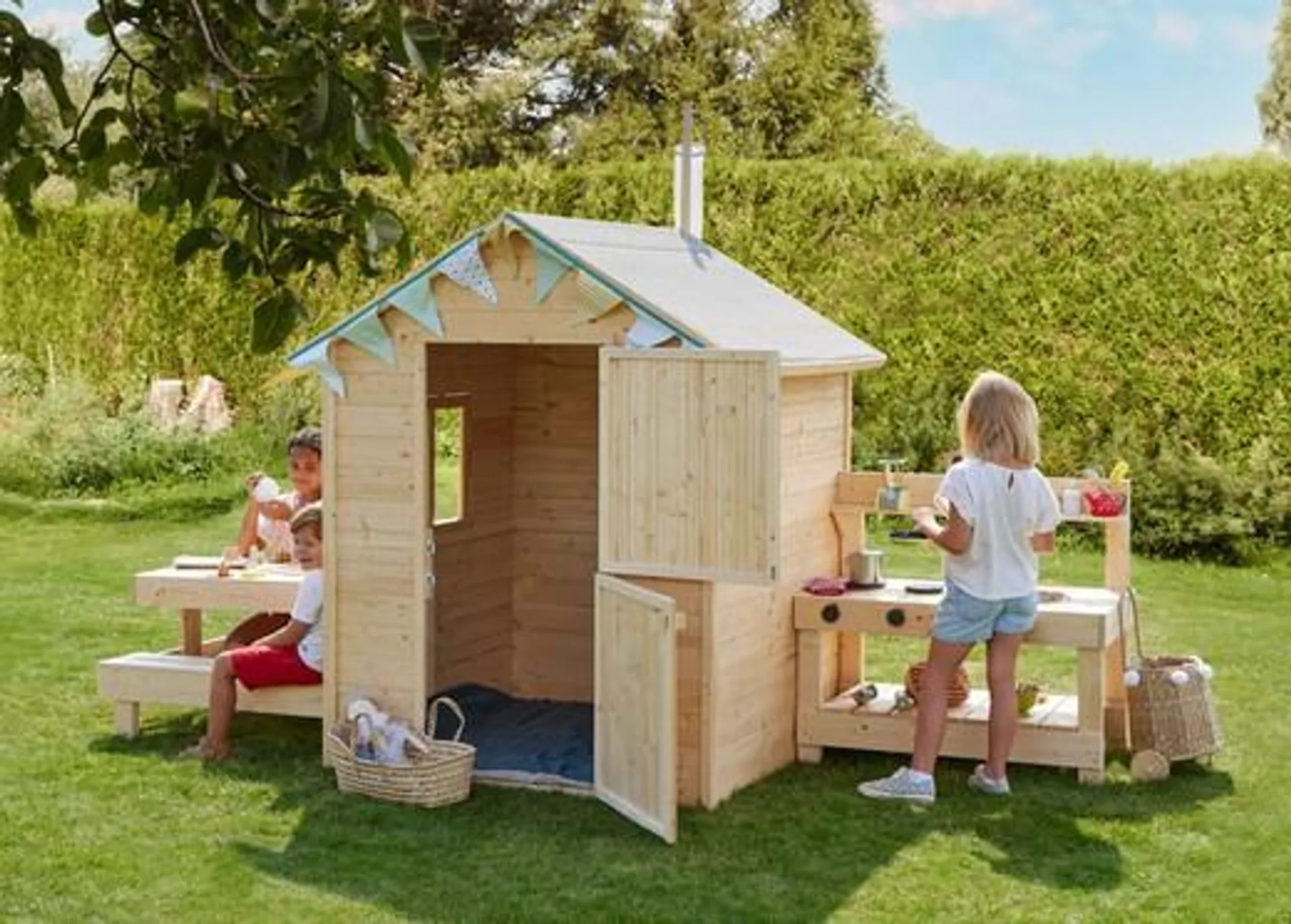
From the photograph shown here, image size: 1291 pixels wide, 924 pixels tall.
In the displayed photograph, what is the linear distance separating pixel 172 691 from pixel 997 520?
3.95 metres

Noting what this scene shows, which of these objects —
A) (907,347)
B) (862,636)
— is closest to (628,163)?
(907,347)

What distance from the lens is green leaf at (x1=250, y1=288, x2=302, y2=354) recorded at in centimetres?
304

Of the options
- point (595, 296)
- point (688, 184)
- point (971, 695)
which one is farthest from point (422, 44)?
point (971, 695)

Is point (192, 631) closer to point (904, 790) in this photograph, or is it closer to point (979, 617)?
point (904, 790)

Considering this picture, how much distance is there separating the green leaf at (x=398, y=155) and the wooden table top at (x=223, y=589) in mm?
5841

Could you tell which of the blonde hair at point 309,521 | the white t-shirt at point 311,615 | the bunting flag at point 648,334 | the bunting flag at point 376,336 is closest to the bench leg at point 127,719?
the white t-shirt at point 311,615

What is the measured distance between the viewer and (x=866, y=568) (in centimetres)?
880

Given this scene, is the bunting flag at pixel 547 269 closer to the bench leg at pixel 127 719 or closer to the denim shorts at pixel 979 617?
the denim shorts at pixel 979 617

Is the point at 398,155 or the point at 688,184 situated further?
the point at 688,184

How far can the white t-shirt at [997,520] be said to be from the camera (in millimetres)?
7672

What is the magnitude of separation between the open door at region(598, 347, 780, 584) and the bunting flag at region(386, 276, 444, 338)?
0.89 meters

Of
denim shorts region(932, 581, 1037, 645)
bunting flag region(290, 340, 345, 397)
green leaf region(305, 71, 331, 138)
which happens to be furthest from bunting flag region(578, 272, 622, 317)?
green leaf region(305, 71, 331, 138)

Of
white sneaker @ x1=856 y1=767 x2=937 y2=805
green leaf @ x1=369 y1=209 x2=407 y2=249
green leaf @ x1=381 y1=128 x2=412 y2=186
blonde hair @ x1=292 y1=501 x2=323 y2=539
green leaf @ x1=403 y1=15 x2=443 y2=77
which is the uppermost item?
green leaf @ x1=403 y1=15 x2=443 y2=77

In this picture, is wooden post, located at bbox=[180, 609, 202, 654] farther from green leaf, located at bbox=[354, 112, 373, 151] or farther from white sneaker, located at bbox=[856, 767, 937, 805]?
green leaf, located at bbox=[354, 112, 373, 151]
